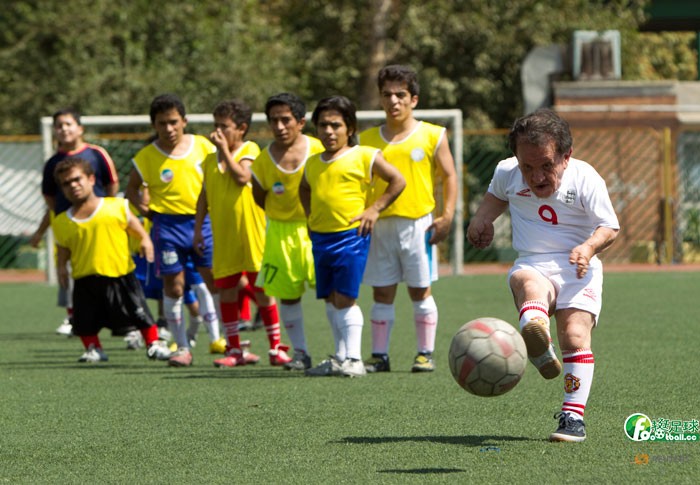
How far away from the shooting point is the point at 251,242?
917 centimetres

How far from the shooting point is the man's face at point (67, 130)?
34.9 ft

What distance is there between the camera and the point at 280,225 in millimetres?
8852

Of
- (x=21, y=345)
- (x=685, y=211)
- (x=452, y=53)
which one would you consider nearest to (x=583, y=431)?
(x=21, y=345)

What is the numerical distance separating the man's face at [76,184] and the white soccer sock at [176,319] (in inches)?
38.1

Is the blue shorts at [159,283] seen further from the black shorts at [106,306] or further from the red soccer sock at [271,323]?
the red soccer sock at [271,323]

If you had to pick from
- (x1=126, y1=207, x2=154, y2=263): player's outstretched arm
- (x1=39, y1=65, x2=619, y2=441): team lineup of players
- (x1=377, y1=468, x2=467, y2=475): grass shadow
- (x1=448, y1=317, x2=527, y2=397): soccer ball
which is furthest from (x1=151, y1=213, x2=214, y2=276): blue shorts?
(x1=377, y1=468, x2=467, y2=475): grass shadow

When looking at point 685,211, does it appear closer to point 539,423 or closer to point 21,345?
point 21,345

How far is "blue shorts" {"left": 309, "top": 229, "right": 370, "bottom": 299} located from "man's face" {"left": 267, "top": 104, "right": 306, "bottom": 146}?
0.76 meters

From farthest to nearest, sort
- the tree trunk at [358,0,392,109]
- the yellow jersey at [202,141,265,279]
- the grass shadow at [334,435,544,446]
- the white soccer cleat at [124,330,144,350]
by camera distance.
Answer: the tree trunk at [358,0,392,109], the white soccer cleat at [124,330,144,350], the yellow jersey at [202,141,265,279], the grass shadow at [334,435,544,446]

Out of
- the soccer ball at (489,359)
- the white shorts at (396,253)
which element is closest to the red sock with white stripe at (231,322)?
the white shorts at (396,253)

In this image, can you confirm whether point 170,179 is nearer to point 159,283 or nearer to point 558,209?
point 159,283

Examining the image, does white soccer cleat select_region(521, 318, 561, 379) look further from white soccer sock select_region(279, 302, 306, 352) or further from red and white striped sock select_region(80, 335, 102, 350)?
red and white striped sock select_region(80, 335, 102, 350)

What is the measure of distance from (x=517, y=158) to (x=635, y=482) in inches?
65.3

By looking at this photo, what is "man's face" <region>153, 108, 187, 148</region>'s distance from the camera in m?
9.53
